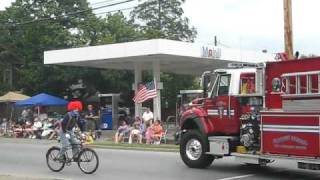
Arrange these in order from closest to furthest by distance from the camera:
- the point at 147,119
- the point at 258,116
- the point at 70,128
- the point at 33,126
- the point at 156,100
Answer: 1. the point at 258,116
2. the point at 70,128
3. the point at 147,119
4. the point at 156,100
5. the point at 33,126

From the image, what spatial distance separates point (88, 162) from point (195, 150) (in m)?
3.02

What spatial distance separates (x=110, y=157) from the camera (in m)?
21.4

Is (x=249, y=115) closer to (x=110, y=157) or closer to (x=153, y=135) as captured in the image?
(x=110, y=157)

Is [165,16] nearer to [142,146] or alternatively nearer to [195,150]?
[142,146]

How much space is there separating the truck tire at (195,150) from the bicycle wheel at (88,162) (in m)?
2.69

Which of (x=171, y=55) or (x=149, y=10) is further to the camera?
(x=149, y=10)

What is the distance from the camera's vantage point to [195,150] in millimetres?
17391

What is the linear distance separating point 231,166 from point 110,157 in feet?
16.5

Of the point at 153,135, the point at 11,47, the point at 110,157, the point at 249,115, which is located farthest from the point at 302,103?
the point at 11,47

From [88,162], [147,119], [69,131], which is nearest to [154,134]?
[147,119]

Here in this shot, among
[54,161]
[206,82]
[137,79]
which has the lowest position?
[54,161]

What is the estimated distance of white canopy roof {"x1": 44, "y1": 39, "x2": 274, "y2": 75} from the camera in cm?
3159

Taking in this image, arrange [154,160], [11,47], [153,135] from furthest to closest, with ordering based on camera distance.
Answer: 1. [11,47]
2. [153,135]
3. [154,160]

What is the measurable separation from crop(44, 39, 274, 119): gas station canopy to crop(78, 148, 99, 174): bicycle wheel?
49.8ft
